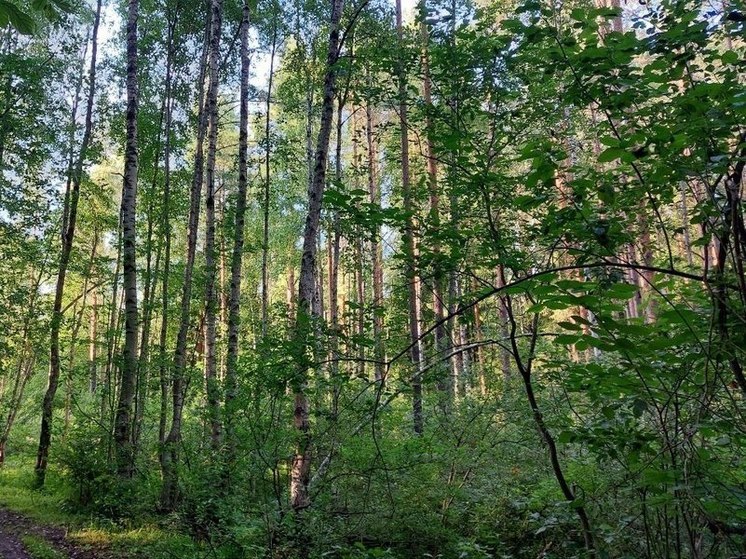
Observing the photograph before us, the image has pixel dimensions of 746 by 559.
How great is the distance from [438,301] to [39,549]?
6563 mm

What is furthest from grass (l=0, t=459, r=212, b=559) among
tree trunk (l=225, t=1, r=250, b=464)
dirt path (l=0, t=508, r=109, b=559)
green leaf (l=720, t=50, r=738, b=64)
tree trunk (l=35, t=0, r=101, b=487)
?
green leaf (l=720, t=50, r=738, b=64)

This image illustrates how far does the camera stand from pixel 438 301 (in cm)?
605

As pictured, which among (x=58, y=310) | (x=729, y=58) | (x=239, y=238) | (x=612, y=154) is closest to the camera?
(x=612, y=154)

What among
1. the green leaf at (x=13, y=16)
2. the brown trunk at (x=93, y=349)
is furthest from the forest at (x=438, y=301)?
the brown trunk at (x=93, y=349)

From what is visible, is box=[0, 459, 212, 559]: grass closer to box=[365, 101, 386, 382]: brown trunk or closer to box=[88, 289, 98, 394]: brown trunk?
box=[88, 289, 98, 394]: brown trunk

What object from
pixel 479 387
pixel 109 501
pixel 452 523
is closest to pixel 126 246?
pixel 109 501

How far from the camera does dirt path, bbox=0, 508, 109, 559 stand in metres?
6.96

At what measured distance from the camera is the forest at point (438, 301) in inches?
76.4

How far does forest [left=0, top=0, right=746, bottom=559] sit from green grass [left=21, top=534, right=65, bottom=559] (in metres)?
0.06

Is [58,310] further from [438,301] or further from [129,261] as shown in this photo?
[438,301]

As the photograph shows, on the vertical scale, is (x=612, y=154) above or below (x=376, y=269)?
below

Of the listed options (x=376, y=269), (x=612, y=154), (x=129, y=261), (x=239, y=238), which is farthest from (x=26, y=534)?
(x=376, y=269)

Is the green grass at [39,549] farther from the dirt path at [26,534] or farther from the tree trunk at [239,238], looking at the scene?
the tree trunk at [239,238]

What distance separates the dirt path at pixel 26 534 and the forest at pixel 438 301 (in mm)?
56
